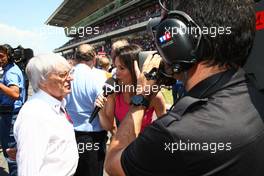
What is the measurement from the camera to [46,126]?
6.55ft

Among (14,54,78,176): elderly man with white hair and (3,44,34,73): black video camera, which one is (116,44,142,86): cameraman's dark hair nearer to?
(14,54,78,176): elderly man with white hair

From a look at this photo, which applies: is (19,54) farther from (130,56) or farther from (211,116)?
(211,116)

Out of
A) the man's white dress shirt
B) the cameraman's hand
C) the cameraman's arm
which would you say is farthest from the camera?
the cameraman's arm

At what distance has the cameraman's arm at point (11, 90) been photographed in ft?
13.1

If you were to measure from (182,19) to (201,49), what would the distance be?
0.43 ft

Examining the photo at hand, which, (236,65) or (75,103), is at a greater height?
(236,65)

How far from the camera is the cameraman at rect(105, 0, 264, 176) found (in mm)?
983

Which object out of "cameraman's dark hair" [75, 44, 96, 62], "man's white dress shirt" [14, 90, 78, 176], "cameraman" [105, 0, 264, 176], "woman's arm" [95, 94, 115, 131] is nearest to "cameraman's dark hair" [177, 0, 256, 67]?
"cameraman" [105, 0, 264, 176]

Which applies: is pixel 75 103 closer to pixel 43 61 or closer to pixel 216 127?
pixel 43 61

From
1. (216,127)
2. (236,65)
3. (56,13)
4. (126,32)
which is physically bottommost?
(216,127)

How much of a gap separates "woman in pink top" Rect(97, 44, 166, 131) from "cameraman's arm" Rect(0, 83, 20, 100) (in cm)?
178

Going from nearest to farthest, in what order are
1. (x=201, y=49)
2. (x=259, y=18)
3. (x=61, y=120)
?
(x=201, y=49), (x=259, y=18), (x=61, y=120)

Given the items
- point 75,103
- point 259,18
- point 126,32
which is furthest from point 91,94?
point 126,32

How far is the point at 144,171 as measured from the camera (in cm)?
105
